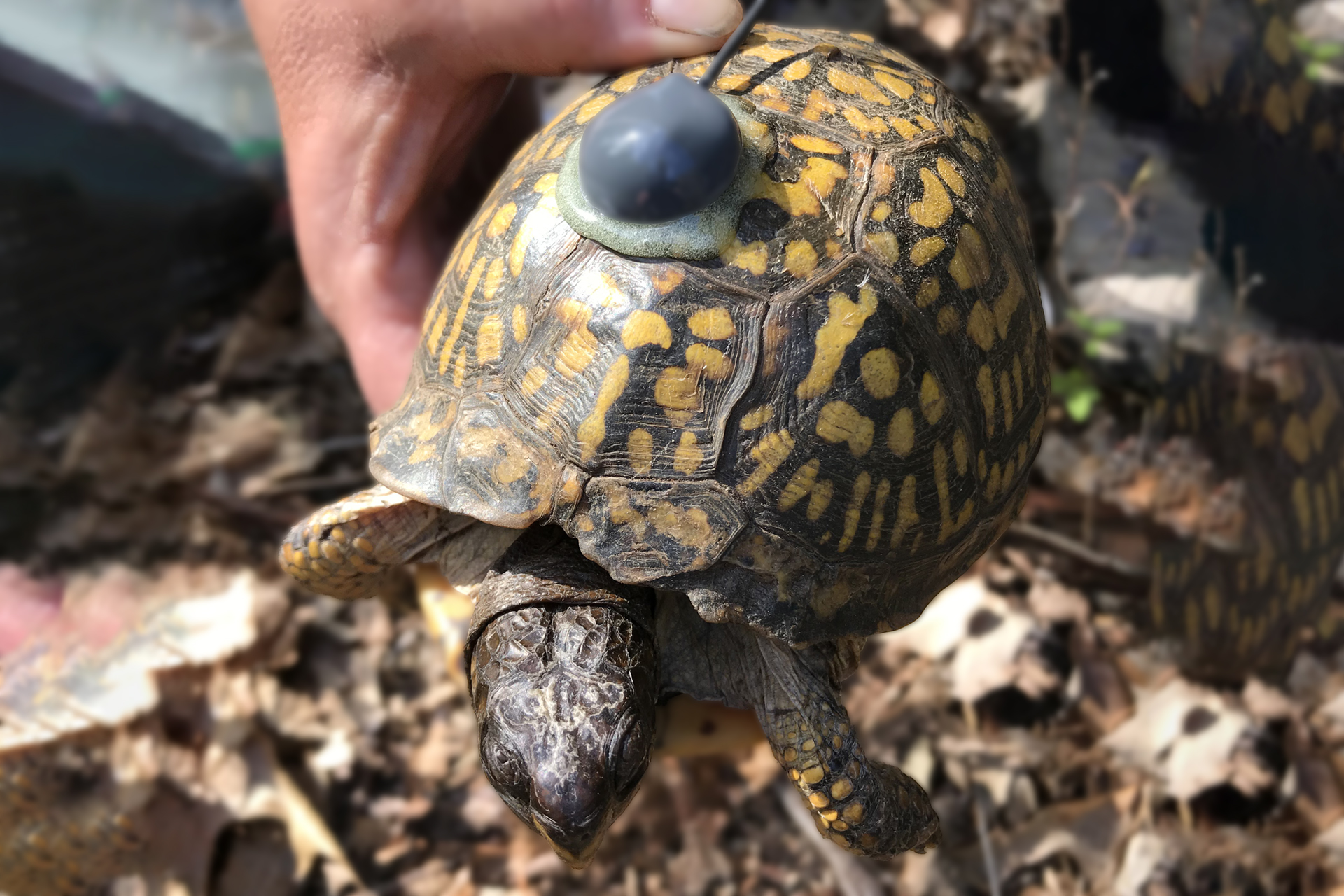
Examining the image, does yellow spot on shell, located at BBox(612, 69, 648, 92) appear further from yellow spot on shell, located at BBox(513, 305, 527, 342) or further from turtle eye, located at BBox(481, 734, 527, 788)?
turtle eye, located at BBox(481, 734, 527, 788)

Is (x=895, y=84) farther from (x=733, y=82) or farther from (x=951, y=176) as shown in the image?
(x=733, y=82)

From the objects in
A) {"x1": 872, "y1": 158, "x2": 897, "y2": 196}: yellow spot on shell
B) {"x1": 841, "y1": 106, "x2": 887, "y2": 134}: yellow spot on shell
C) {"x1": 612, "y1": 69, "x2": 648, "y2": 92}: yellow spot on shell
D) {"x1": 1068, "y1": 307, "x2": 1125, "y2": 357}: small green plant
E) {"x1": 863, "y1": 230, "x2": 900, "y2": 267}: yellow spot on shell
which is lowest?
{"x1": 1068, "y1": 307, "x2": 1125, "y2": 357}: small green plant

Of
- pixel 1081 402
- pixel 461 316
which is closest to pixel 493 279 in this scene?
pixel 461 316

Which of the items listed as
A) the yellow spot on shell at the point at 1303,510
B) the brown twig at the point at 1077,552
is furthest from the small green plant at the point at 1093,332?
the yellow spot on shell at the point at 1303,510

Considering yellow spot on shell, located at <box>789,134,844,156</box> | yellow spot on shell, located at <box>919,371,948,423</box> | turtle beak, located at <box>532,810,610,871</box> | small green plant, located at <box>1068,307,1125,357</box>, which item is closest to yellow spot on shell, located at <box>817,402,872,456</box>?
yellow spot on shell, located at <box>919,371,948,423</box>

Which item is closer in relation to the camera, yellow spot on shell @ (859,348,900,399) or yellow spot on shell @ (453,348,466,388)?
yellow spot on shell @ (859,348,900,399)

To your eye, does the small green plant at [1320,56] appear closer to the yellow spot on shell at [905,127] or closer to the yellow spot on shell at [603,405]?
the yellow spot on shell at [905,127]

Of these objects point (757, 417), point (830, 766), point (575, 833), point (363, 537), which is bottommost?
point (830, 766)
